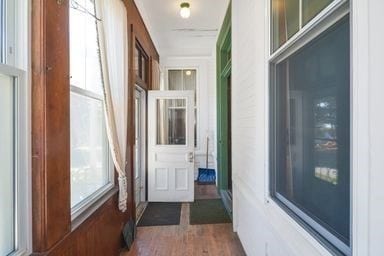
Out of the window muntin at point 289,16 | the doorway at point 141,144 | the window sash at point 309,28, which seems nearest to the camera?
the window sash at point 309,28

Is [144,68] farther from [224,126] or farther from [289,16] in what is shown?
[289,16]

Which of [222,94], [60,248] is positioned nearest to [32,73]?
[60,248]

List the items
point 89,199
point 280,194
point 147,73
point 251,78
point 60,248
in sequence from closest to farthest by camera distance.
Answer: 1. point 60,248
2. point 280,194
3. point 89,199
4. point 251,78
5. point 147,73

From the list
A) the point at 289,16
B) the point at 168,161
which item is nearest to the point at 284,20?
the point at 289,16

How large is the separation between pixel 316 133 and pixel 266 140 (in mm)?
746

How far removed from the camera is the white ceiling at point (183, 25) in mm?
4445

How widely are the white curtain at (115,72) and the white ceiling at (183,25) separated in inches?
54.3

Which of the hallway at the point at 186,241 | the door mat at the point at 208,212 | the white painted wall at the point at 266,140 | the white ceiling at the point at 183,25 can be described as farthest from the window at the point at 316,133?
the white ceiling at the point at 183,25

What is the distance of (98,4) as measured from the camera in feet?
8.14

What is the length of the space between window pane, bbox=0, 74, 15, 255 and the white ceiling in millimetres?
3122

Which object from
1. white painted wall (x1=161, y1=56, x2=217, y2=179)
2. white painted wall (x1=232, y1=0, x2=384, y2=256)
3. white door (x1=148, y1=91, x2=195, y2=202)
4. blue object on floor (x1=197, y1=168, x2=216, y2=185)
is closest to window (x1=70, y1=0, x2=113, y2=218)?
A: white painted wall (x1=232, y1=0, x2=384, y2=256)

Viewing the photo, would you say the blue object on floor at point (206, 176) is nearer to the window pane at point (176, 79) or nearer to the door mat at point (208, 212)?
the door mat at point (208, 212)
